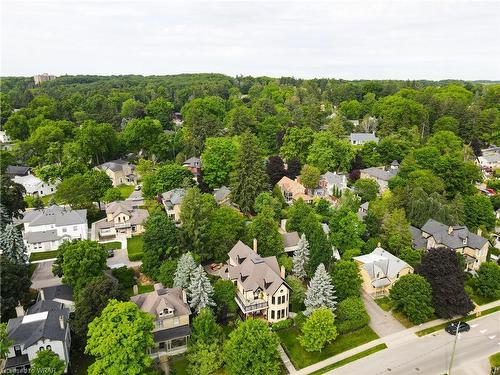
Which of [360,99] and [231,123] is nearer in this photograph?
[231,123]

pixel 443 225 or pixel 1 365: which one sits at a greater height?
pixel 443 225

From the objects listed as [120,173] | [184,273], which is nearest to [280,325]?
[184,273]

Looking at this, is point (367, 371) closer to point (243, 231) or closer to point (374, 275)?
point (374, 275)

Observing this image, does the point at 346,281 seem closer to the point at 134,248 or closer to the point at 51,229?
the point at 134,248

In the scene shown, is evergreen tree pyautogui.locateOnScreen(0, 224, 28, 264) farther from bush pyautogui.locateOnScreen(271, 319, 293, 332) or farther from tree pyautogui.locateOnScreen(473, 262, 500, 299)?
tree pyautogui.locateOnScreen(473, 262, 500, 299)

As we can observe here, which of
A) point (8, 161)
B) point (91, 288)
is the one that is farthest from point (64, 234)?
point (8, 161)

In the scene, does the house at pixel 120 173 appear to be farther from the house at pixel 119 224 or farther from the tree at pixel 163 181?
the house at pixel 119 224
